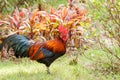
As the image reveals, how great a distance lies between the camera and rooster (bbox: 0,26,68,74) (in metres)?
8.08

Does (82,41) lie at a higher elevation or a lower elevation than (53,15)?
lower

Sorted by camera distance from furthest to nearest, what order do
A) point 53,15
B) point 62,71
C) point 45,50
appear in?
1. point 53,15
2. point 62,71
3. point 45,50

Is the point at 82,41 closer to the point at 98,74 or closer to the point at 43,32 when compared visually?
the point at 43,32

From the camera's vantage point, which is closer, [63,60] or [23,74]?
[23,74]

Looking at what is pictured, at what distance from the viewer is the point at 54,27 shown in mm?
10883

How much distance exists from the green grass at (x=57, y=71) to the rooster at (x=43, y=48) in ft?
1.14

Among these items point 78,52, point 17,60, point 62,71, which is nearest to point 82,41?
point 78,52

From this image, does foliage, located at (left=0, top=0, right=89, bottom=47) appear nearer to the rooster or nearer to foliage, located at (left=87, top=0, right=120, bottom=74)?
the rooster

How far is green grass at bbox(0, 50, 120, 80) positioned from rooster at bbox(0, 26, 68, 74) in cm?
35

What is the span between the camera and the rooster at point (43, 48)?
26.5 ft

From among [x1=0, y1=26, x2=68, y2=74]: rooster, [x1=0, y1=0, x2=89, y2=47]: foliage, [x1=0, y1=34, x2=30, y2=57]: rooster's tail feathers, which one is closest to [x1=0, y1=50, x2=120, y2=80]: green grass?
[x1=0, y1=26, x2=68, y2=74]: rooster

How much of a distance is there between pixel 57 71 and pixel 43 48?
0.76 meters

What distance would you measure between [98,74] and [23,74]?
1.61 m

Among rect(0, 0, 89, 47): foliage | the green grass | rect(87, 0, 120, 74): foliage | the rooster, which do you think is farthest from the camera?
rect(0, 0, 89, 47): foliage
